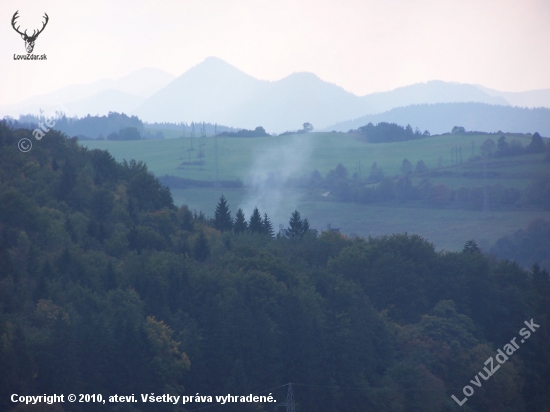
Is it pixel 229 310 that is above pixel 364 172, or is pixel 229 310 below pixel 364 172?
below

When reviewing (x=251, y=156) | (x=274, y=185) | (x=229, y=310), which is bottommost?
(x=229, y=310)

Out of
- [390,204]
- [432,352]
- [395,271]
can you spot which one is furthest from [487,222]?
[432,352]

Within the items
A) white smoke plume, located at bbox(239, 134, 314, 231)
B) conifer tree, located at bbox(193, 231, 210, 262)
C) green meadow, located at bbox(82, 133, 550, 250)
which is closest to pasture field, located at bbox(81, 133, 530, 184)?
green meadow, located at bbox(82, 133, 550, 250)

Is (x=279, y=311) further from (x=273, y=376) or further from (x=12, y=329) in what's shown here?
(x=12, y=329)

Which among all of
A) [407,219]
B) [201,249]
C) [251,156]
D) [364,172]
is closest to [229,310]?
[201,249]

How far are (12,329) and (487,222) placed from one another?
343 ft

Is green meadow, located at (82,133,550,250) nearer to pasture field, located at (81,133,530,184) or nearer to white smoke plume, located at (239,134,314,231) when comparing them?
pasture field, located at (81,133,530,184)

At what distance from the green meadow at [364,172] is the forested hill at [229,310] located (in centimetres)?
5360

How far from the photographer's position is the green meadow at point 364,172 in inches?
5315

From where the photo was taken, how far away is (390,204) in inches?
5876

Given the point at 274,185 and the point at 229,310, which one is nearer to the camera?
the point at 229,310

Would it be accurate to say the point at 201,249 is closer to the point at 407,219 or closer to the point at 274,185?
the point at 407,219

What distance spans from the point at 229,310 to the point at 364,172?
13464 cm

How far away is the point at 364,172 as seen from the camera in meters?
185
